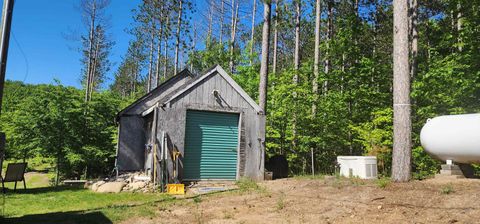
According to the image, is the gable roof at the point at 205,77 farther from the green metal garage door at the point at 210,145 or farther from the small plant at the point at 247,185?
the small plant at the point at 247,185

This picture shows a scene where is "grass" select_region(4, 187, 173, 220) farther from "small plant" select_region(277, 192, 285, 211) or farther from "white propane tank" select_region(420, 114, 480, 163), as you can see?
"white propane tank" select_region(420, 114, 480, 163)

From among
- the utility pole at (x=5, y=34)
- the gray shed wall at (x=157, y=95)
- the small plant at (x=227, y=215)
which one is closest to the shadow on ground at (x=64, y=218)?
the small plant at (x=227, y=215)

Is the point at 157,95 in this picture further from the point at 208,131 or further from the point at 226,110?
the point at 226,110

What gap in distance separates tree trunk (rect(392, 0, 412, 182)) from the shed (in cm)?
500

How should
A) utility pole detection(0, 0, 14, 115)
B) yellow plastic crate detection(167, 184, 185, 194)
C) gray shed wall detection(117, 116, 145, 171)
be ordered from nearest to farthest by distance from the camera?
utility pole detection(0, 0, 14, 115) < yellow plastic crate detection(167, 184, 185, 194) < gray shed wall detection(117, 116, 145, 171)

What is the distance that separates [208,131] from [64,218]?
585 centimetres

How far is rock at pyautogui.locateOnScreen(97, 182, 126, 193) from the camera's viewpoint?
11.0 meters

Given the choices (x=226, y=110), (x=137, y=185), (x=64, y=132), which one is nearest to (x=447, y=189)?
(x=226, y=110)

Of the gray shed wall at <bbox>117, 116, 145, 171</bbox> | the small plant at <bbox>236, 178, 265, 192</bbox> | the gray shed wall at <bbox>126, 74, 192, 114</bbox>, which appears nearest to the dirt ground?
the small plant at <bbox>236, 178, 265, 192</bbox>

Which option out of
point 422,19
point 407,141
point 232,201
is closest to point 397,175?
point 407,141

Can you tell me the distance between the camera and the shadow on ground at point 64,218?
22.3 feet

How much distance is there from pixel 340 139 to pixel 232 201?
31.1 feet

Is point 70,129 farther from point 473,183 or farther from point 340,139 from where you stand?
point 473,183

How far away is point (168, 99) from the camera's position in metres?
11.4
